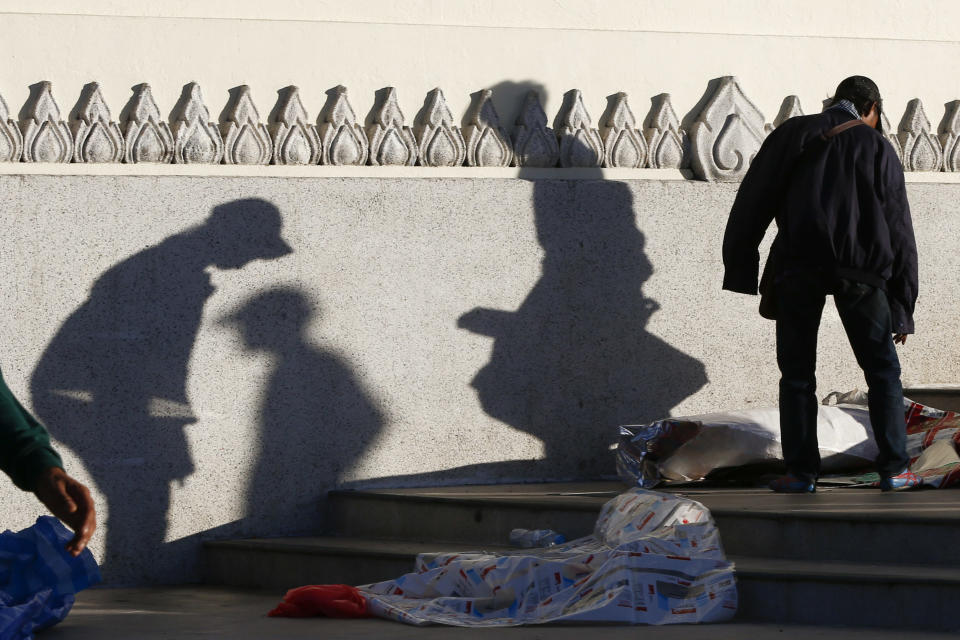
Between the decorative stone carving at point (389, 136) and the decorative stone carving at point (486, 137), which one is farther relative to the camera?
the decorative stone carving at point (486, 137)

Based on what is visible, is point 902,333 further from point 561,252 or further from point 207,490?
point 207,490

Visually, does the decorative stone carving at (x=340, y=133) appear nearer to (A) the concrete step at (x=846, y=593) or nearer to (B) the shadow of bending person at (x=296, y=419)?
(B) the shadow of bending person at (x=296, y=419)

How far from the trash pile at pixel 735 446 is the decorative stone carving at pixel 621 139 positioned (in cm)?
142

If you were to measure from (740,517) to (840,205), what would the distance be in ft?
4.61

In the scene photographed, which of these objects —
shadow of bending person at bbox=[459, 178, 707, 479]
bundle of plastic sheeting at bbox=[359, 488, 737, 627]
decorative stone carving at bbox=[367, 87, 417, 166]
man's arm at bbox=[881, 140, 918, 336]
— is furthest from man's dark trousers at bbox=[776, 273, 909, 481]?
decorative stone carving at bbox=[367, 87, 417, 166]

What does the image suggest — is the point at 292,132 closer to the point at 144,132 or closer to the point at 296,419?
the point at 144,132

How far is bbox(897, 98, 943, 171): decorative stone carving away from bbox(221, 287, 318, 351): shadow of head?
10.8ft

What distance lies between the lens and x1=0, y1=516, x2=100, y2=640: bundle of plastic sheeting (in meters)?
5.30

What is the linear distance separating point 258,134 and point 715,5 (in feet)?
8.82

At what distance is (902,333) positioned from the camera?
21.0ft

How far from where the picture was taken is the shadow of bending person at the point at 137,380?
6.66 m

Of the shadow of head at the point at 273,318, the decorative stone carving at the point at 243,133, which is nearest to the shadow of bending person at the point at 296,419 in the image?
Answer: the shadow of head at the point at 273,318

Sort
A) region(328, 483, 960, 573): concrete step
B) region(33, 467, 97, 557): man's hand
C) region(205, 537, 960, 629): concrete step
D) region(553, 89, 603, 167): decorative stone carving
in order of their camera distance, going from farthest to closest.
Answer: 1. region(553, 89, 603, 167): decorative stone carving
2. region(328, 483, 960, 573): concrete step
3. region(205, 537, 960, 629): concrete step
4. region(33, 467, 97, 557): man's hand

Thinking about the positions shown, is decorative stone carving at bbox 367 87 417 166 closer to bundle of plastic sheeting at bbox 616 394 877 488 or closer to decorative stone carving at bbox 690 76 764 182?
decorative stone carving at bbox 690 76 764 182
